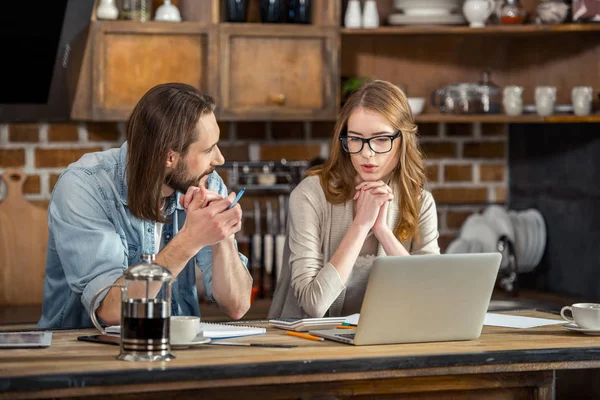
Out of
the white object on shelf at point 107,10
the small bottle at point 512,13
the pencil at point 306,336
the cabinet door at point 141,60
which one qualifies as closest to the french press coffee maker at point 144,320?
the pencil at point 306,336

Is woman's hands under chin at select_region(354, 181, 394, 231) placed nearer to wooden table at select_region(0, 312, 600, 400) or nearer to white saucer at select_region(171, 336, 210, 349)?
wooden table at select_region(0, 312, 600, 400)

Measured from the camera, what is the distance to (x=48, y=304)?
102 inches

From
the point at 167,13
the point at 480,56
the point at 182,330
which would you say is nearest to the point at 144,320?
the point at 182,330

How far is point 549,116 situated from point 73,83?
1.78 m

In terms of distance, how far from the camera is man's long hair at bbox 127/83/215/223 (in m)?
2.47

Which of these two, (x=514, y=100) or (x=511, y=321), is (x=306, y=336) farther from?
(x=514, y=100)

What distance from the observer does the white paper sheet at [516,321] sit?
7.68ft

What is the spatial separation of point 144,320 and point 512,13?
237 centimetres

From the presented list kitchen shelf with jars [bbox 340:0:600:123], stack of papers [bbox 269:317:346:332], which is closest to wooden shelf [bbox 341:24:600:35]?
kitchen shelf with jars [bbox 340:0:600:123]

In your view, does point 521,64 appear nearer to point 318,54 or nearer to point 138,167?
point 318,54

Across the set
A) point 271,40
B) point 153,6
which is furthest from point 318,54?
point 153,6

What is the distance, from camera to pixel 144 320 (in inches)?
72.6

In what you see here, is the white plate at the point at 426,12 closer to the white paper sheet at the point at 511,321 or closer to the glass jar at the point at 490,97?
the glass jar at the point at 490,97

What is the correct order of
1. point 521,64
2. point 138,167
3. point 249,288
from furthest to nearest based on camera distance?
1. point 521,64
2. point 249,288
3. point 138,167
